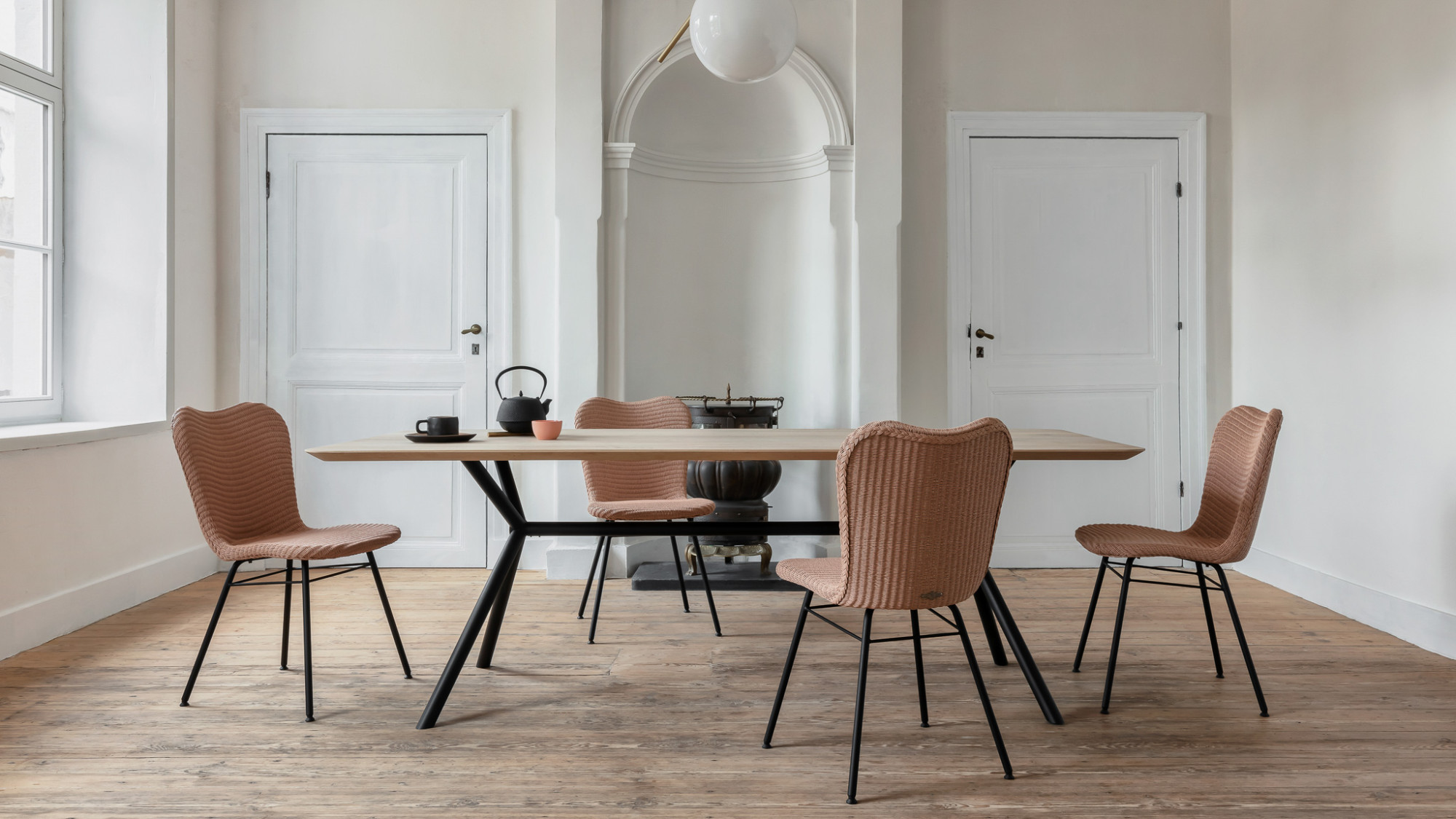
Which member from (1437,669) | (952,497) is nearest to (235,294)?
(952,497)

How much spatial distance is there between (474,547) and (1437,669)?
3843mm

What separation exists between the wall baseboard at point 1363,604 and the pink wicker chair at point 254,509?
3391 mm

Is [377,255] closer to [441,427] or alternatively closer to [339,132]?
[339,132]

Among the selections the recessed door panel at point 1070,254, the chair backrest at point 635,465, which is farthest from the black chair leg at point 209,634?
the recessed door panel at point 1070,254

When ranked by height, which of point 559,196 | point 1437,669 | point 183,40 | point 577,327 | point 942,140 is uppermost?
point 183,40

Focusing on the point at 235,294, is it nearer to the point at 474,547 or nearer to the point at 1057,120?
the point at 474,547

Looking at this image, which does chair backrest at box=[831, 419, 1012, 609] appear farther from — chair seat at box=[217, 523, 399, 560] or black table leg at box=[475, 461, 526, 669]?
chair seat at box=[217, 523, 399, 560]

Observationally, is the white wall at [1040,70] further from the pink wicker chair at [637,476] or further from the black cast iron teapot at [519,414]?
the black cast iron teapot at [519,414]

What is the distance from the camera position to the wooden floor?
1888 millimetres

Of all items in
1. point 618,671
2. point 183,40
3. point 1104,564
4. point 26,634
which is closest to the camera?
point 1104,564

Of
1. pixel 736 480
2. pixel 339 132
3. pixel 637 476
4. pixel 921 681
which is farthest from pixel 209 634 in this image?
pixel 339 132

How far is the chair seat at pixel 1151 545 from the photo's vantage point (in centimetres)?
237

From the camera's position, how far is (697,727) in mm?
2268

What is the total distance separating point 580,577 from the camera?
4059 mm
